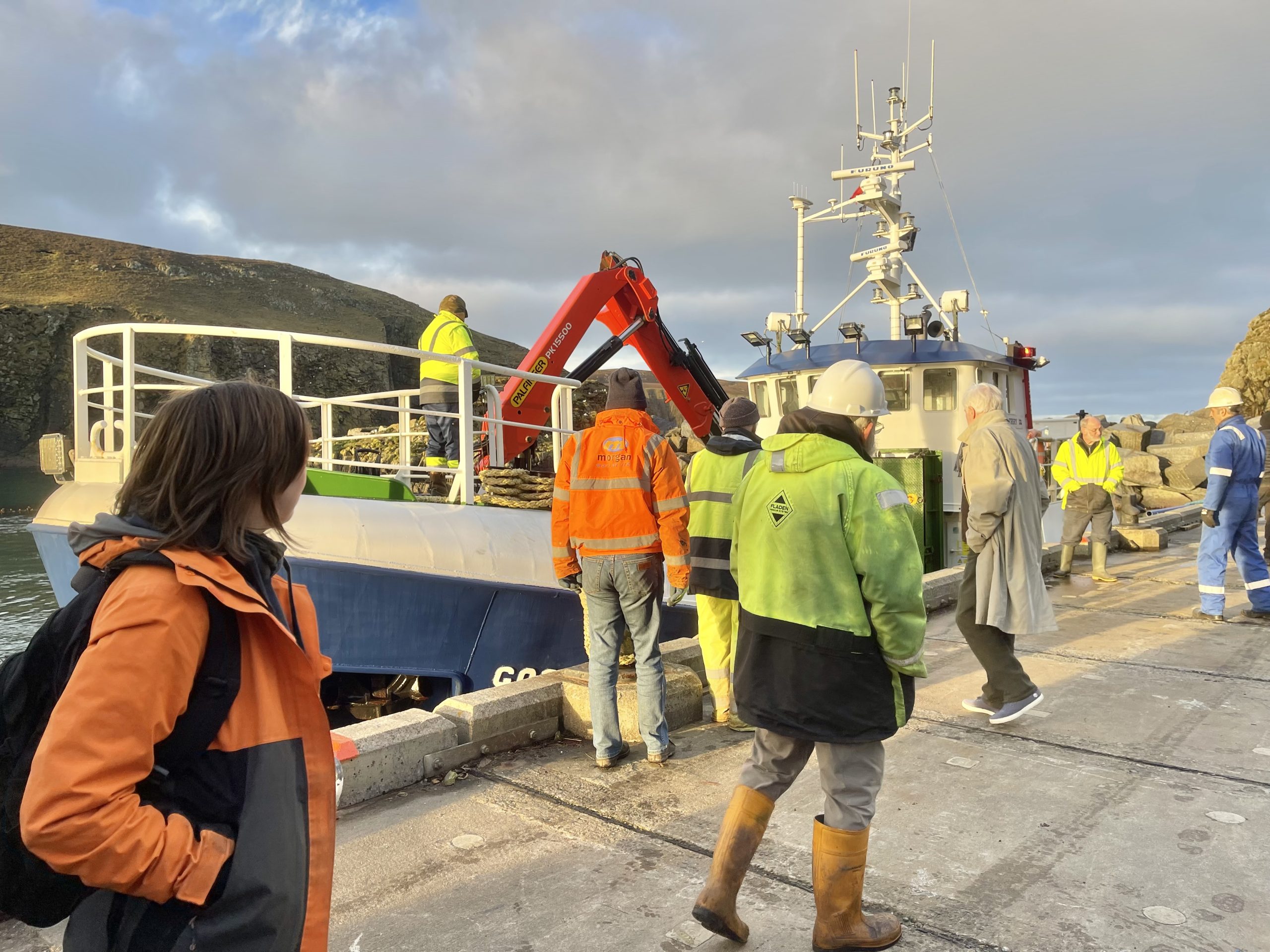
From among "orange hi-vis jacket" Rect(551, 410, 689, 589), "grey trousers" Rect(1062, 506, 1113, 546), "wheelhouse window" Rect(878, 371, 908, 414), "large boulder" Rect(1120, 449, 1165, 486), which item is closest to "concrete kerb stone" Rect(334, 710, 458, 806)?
"orange hi-vis jacket" Rect(551, 410, 689, 589)

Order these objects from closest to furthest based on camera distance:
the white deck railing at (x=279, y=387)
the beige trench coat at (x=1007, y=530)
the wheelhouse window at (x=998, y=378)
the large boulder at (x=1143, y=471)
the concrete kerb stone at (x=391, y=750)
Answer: the concrete kerb stone at (x=391, y=750), the beige trench coat at (x=1007, y=530), the white deck railing at (x=279, y=387), the wheelhouse window at (x=998, y=378), the large boulder at (x=1143, y=471)

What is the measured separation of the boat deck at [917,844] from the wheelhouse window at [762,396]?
722cm

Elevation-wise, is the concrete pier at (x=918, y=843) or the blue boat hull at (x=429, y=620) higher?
the blue boat hull at (x=429, y=620)

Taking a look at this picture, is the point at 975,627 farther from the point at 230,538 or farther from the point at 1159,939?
the point at 230,538

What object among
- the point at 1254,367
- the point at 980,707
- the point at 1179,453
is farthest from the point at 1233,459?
the point at 1254,367

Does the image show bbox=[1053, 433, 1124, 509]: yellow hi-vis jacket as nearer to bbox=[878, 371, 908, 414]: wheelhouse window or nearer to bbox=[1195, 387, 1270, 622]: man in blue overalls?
bbox=[1195, 387, 1270, 622]: man in blue overalls

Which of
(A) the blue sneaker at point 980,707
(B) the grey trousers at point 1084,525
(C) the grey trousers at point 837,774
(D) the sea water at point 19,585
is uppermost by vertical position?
(B) the grey trousers at point 1084,525

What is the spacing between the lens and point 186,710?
3.96ft

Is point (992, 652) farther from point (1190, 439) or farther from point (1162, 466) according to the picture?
point (1190, 439)

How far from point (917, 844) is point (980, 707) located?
5.30 ft

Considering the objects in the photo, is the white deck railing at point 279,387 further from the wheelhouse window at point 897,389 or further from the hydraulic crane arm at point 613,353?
the wheelhouse window at point 897,389

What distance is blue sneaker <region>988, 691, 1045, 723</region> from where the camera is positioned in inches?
167

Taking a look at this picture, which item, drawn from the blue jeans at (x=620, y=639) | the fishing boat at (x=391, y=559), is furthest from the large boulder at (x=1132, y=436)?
the blue jeans at (x=620, y=639)

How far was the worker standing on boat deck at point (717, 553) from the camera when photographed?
4.30m
